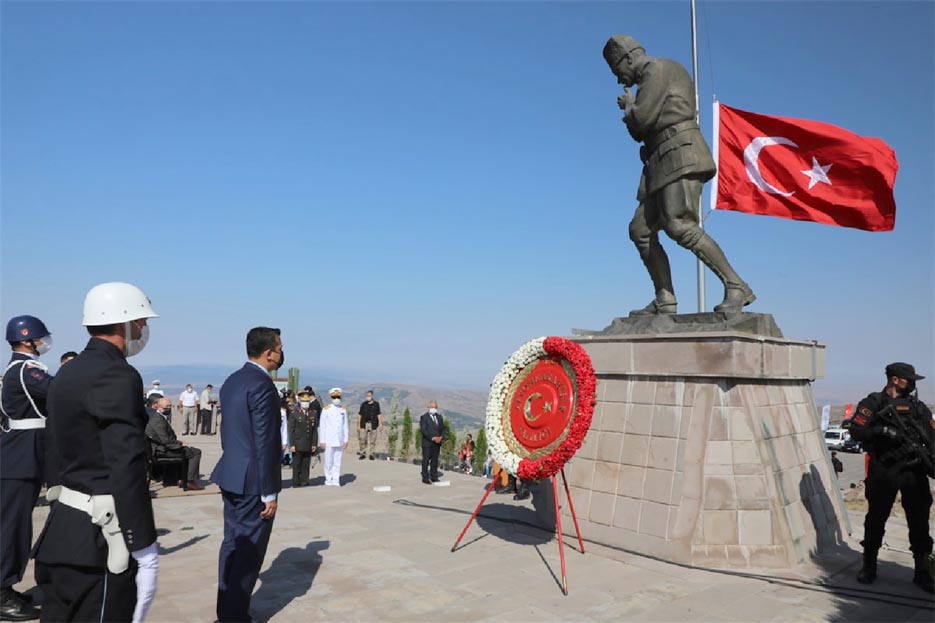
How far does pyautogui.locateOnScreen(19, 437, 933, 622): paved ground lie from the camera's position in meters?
5.12

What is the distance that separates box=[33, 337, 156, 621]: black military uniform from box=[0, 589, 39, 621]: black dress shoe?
2.46m

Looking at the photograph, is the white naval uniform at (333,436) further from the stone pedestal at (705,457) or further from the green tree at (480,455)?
the green tree at (480,455)

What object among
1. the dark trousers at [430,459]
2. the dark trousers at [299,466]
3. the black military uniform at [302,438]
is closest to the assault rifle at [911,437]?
the dark trousers at [430,459]

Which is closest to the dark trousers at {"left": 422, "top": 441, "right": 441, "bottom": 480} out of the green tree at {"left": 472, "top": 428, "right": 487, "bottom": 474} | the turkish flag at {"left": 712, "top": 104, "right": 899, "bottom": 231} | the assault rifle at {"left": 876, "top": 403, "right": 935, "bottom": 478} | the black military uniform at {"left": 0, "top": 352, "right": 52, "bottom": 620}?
the green tree at {"left": 472, "top": 428, "right": 487, "bottom": 474}

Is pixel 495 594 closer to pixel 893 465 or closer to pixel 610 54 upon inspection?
pixel 893 465

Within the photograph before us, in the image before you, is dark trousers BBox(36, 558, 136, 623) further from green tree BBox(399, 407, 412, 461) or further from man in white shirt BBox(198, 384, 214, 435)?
man in white shirt BBox(198, 384, 214, 435)

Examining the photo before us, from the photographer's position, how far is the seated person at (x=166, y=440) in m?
10.0

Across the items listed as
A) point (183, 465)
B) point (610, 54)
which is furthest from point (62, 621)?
point (183, 465)

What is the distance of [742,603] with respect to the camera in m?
5.29

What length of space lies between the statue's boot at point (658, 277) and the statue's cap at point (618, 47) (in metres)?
2.33

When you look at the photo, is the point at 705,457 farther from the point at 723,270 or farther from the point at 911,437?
the point at 723,270

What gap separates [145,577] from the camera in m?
3.13

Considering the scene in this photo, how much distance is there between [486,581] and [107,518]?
380 centimetres

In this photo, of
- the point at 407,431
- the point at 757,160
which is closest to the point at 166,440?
the point at 407,431
